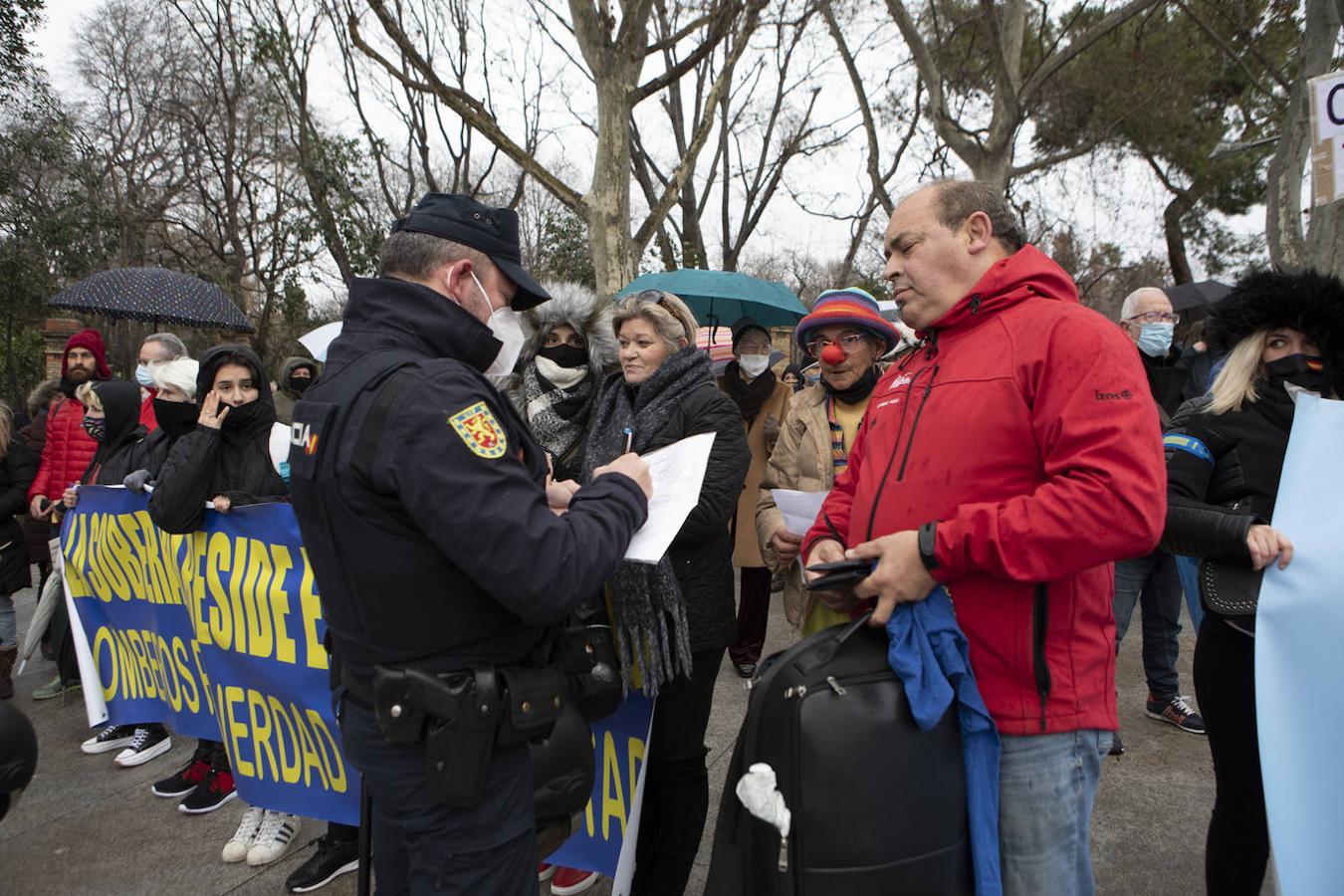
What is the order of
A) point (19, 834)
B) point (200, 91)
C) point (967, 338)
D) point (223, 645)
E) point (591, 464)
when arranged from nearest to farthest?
point (967, 338)
point (591, 464)
point (223, 645)
point (19, 834)
point (200, 91)

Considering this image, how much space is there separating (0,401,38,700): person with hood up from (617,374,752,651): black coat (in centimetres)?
434

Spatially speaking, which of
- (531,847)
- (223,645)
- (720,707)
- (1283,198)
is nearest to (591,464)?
(531,847)

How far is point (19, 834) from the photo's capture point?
350 centimetres

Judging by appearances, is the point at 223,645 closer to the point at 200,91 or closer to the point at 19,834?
the point at 19,834

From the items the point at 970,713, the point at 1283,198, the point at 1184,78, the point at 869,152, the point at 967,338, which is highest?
the point at 1184,78

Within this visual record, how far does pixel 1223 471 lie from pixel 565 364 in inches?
78.8

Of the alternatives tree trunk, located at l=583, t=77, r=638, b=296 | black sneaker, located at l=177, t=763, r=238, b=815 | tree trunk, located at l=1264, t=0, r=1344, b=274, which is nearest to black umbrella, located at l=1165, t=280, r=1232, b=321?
tree trunk, located at l=1264, t=0, r=1344, b=274

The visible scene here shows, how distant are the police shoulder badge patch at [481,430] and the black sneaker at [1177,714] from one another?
13.0 ft

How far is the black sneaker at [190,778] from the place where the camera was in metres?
3.77

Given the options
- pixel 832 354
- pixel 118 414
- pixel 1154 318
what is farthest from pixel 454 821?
pixel 1154 318

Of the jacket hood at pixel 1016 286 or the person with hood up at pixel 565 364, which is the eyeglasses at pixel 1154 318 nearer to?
the person with hood up at pixel 565 364

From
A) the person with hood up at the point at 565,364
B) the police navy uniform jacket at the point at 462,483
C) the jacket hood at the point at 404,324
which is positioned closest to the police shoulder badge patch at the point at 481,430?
the police navy uniform jacket at the point at 462,483

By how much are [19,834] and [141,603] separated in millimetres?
990

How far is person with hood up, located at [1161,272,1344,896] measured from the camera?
2.19 m
